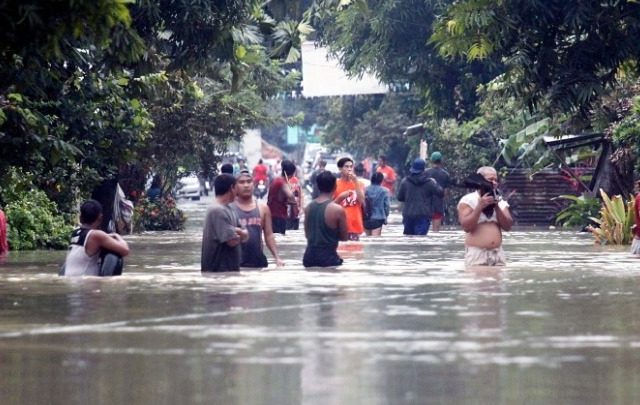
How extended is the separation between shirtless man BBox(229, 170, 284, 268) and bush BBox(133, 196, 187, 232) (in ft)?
56.9

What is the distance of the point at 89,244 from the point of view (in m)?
16.3

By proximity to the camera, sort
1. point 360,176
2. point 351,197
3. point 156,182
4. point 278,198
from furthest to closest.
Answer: point 360,176
point 156,182
point 278,198
point 351,197

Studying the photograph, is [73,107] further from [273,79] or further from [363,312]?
[273,79]

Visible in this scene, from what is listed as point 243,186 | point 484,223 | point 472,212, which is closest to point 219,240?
point 243,186

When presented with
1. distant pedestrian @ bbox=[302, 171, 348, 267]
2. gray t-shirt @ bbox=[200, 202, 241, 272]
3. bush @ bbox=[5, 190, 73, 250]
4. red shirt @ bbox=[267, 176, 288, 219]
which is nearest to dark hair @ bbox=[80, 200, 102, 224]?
gray t-shirt @ bbox=[200, 202, 241, 272]

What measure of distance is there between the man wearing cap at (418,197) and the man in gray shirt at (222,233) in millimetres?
13126

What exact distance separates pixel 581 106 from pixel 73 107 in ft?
22.9

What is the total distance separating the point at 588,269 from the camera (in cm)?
1878

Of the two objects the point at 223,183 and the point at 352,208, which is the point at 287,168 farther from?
the point at 223,183

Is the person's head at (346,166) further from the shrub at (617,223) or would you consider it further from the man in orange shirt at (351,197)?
the shrub at (617,223)

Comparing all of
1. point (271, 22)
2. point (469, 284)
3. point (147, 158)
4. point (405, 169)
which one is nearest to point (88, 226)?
point (469, 284)

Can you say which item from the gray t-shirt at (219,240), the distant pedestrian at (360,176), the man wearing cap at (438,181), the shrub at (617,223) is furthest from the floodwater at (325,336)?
the man wearing cap at (438,181)

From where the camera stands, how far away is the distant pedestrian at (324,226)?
696 inches

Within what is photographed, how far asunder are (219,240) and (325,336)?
5390mm
